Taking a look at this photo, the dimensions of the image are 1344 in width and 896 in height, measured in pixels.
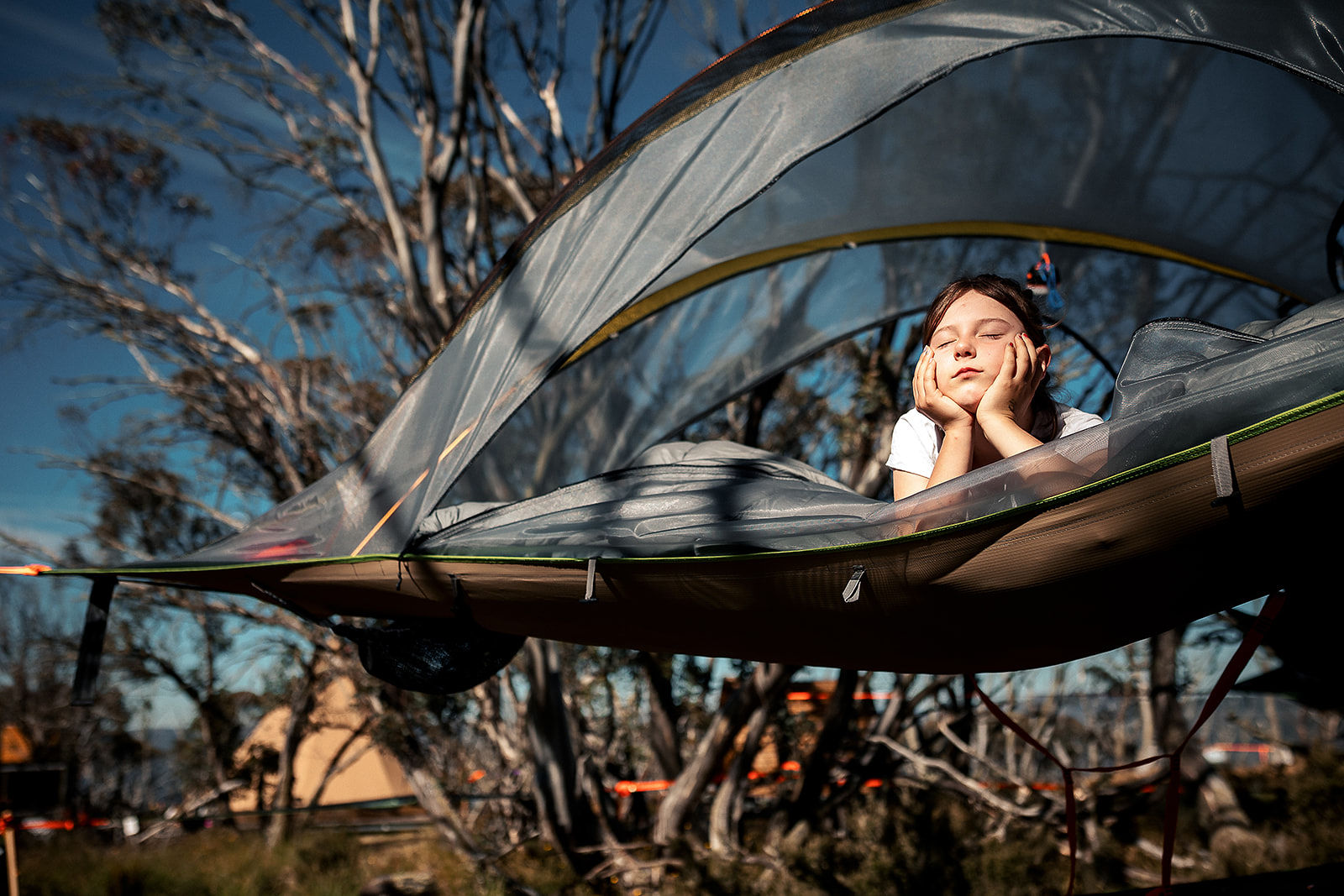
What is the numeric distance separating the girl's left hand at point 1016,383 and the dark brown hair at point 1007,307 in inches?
2.7

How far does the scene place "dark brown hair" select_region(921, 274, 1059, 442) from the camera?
5.99 ft

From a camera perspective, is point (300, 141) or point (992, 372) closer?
point (992, 372)

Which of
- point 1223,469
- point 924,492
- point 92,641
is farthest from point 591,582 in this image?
point 92,641

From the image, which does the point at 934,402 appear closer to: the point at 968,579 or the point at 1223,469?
the point at 968,579

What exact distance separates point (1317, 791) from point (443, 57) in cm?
807

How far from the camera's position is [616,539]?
184 cm

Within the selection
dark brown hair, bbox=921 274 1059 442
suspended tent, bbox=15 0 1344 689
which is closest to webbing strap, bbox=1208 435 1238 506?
suspended tent, bbox=15 0 1344 689

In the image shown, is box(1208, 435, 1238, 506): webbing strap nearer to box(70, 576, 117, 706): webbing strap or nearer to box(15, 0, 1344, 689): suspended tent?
box(15, 0, 1344, 689): suspended tent

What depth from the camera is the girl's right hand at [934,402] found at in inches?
65.5

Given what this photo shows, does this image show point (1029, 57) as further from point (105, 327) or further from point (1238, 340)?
point (105, 327)

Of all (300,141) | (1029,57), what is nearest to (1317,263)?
(1029,57)

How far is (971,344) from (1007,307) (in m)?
0.16

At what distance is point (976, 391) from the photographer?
166 centimetres

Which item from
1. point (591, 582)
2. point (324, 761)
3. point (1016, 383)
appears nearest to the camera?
point (1016, 383)
